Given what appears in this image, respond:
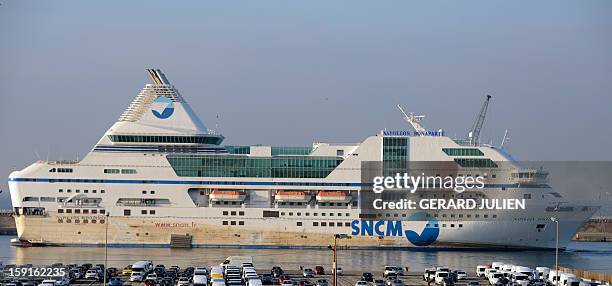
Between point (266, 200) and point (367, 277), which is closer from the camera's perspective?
point (367, 277)

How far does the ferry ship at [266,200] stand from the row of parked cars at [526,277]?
48.9ft

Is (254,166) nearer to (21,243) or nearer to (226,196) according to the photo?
(226,196)

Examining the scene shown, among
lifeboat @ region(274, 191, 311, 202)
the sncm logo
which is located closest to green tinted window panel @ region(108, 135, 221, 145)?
lifeboat @ region(274, 191, 311, 202)

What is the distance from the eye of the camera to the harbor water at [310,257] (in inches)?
2498

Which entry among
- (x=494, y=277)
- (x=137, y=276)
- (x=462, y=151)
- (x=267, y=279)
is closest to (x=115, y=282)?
(x=137, y=276)

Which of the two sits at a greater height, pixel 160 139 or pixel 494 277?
pixel 160 139

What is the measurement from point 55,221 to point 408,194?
2124 cm

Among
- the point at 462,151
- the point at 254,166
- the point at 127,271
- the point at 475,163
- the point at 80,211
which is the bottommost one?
the point at 127,271

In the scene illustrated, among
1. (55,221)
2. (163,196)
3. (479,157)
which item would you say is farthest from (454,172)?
(55,221)

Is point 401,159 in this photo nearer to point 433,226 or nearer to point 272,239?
point 433,226

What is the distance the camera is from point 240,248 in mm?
71938

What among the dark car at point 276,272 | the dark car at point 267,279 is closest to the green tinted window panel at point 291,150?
the dark car at point 276,272

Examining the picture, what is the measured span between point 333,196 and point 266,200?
4057 mm

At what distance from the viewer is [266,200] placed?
238 feet
